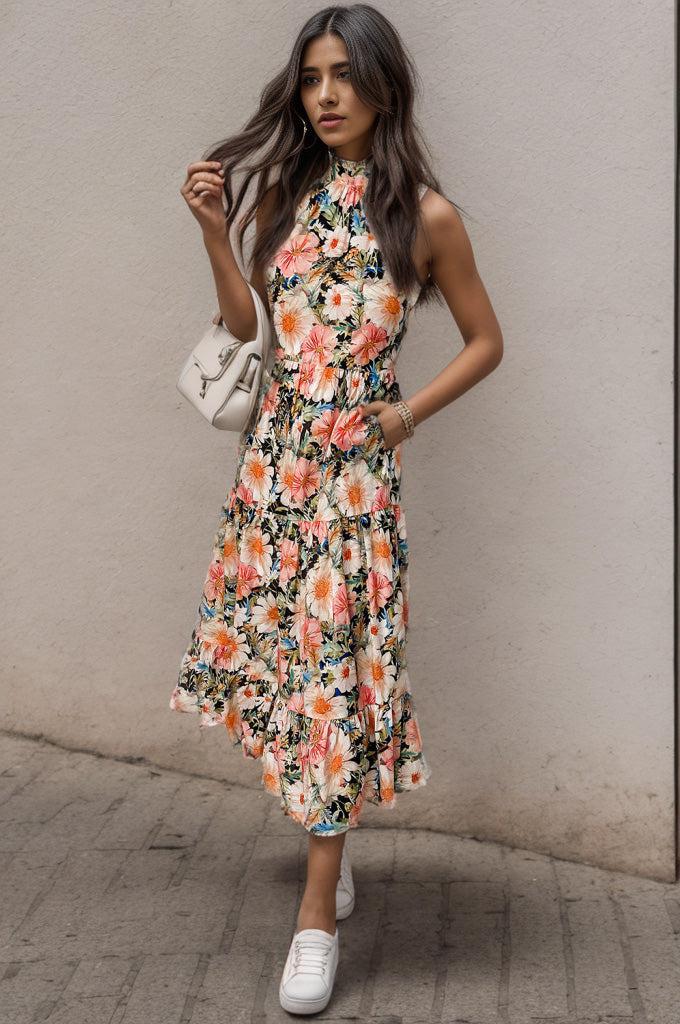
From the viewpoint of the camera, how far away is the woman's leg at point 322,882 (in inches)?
114

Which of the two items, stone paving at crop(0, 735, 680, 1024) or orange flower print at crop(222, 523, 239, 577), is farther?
orange flower print at crop(222, 523, 239, 577)

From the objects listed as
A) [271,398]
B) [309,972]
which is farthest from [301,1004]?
[271,398]

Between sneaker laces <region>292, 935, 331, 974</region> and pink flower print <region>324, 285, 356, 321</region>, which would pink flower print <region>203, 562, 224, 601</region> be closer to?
pink flower print <region>324, 285, 356, 321</region>

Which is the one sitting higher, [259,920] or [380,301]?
[380,301]

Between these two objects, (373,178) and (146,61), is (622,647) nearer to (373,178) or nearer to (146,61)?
(373,178)

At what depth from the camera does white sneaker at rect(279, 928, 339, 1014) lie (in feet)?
9.07

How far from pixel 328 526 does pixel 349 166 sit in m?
0.82

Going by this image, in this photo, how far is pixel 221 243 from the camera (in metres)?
2.92

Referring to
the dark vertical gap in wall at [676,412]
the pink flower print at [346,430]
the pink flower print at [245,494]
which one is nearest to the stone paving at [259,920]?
the dark vertical gap in wall at [676,412]

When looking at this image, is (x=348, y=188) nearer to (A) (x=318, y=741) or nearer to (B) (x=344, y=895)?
(A) (x=318, y=741)

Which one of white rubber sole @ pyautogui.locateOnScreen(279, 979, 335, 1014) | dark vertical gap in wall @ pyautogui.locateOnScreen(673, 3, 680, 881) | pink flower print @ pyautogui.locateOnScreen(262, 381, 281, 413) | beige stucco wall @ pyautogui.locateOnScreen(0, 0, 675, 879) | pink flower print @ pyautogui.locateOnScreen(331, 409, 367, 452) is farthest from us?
beige stucco wall @ pyautogui.locateOnScreen(0, 0, 675, 879)

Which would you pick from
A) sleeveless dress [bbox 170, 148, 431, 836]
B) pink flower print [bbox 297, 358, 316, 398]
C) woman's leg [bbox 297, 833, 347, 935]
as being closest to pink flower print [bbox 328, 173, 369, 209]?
sleeveless dress [bbox 170, 148, 431, 836]

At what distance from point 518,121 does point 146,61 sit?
1.11m

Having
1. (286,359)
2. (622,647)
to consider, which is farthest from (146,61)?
(622,647)
